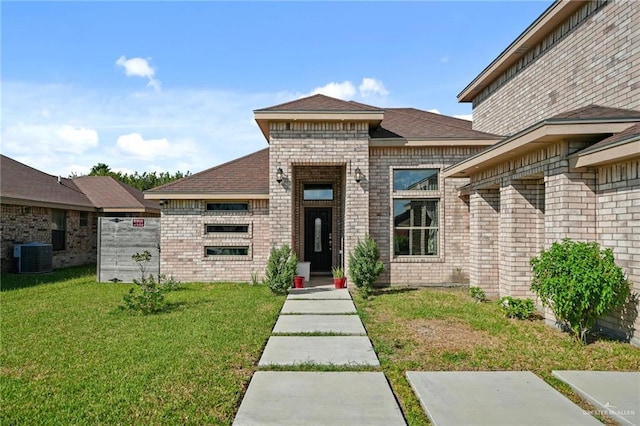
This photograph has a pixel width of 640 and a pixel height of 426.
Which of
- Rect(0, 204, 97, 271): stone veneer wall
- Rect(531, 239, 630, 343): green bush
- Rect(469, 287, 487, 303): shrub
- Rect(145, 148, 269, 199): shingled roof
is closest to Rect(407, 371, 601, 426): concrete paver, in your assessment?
Rect(531, 239, 630, 343): green bush

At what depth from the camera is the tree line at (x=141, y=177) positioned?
137 ft

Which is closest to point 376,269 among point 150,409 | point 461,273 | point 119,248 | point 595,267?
point 461,273

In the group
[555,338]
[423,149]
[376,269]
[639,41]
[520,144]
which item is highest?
[639,41]

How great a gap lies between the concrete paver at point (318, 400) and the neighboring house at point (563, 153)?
378 cm

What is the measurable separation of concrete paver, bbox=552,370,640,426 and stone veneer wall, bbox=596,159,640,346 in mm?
1249

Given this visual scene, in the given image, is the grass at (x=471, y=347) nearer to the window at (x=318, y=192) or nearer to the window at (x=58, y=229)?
the window at (x=318, y=192)

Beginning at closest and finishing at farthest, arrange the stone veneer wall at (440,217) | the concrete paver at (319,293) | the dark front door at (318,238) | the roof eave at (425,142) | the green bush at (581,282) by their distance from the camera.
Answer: the green bush at (581,282)
the concrete paver at (319,293)
the roof eave at (425,142)
the stone veneer wall at (440,217)
the dark front door at (318,238)

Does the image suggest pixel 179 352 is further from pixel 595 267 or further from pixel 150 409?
pixel 595 267

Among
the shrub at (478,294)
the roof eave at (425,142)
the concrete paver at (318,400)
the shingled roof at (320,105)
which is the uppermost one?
the shingled roof at (320,105)

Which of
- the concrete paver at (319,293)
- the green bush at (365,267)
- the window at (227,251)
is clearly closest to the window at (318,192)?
the window at (227,251)

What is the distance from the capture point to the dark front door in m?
12.2

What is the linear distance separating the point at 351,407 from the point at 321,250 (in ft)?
29.3

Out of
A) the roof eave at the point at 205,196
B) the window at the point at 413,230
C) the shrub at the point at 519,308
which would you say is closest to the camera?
the shrub at the point at 519,308

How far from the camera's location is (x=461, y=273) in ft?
33.2
